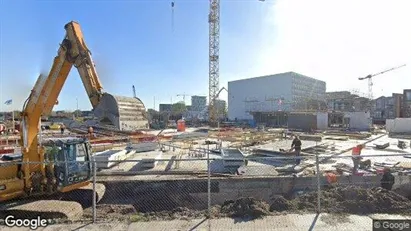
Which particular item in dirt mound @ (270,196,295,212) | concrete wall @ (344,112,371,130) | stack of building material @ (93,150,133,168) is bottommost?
dirt mound @ (270,196,295,212)

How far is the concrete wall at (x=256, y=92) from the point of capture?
3135 inches

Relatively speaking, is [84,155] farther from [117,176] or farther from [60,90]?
[117,176]

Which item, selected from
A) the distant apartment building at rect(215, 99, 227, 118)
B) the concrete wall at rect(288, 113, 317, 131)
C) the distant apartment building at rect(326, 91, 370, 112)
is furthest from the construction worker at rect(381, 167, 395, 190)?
the distant apartment building at rect(215, 99, 227, 118)

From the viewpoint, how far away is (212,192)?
41.5 feet

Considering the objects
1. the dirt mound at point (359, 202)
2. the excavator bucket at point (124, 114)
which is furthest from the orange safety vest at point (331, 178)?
the excavator bucket at point (124, 114)

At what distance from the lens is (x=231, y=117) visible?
294 feet

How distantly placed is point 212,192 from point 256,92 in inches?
2915

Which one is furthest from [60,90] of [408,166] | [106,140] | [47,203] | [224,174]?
[408,166]

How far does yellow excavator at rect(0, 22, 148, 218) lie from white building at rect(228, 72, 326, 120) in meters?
66.0

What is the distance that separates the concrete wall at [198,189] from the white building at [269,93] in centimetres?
6145

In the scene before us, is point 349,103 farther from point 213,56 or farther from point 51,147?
point 51,147

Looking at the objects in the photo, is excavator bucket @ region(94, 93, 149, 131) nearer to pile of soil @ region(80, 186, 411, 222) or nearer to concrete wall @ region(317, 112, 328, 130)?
pile of soil @ region(80, 186, 411, 222)

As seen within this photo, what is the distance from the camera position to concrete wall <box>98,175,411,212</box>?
39.8ft

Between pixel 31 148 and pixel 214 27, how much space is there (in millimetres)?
69392
